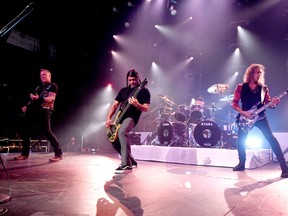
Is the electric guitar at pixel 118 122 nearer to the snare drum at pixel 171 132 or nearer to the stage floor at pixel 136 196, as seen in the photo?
the stage floor at pixel 136 196

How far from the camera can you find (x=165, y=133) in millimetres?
7543

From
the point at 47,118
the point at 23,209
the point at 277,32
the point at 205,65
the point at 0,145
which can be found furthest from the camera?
the point at 205,65

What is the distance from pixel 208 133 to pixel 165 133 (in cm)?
142

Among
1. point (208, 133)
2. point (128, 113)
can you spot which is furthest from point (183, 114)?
point (128, 113)

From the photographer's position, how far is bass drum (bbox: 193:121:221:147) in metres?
6.53

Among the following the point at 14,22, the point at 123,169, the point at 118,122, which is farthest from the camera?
the point at 118,122

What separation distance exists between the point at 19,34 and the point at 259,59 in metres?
10.1

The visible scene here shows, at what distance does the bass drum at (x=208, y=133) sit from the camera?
257 inches

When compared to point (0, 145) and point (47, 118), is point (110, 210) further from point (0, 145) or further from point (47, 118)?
point (0, 145)

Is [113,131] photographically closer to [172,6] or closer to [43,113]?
[43,113]

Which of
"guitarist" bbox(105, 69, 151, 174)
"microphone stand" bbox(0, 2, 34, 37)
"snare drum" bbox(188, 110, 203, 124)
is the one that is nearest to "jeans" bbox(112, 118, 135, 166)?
"guitarist" bbox(105, 69, 151, 174)

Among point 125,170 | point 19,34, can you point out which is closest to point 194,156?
point 125,170

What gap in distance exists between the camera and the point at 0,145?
27.5ft

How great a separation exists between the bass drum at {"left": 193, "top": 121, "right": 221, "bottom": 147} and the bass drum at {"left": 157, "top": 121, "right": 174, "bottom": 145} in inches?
34.3
